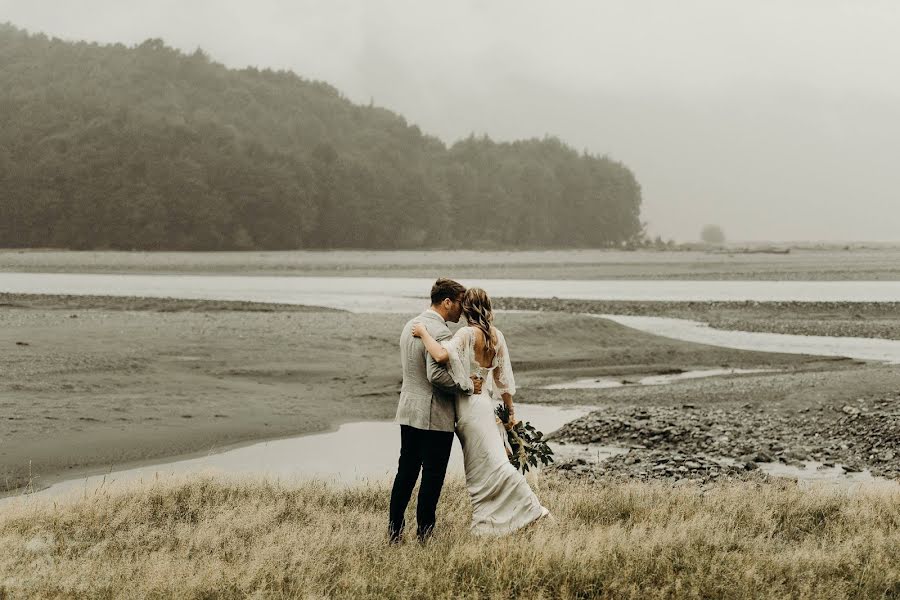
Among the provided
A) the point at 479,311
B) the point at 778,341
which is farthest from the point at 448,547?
the point at 778,341

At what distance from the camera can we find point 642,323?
3619 centimetres

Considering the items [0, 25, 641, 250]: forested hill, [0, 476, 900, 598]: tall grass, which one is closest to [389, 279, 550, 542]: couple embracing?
[0, 476, 900, 598]: tall grass

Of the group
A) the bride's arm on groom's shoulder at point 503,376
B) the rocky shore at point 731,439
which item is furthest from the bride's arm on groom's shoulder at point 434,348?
the rocky shore at point 731,439

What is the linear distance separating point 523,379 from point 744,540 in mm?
14617

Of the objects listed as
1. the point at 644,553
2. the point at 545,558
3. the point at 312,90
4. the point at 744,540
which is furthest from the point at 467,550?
the point at 312,90

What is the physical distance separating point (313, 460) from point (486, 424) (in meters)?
7.19

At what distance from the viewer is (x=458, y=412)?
28.1ft

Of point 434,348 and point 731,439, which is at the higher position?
point 434,348

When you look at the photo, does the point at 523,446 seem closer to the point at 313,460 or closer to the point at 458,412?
the point at 458,412

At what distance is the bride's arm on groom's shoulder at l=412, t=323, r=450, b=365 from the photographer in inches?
313

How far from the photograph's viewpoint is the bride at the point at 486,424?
8.18m

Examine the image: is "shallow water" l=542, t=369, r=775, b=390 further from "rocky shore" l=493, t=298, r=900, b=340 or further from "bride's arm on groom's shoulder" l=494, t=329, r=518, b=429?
"bride's arm on groom's shoulder" l=494, t=329, r=518, b=429

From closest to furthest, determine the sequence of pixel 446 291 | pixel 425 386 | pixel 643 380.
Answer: pixel 446 291 < pixel 425 386 < pixel 643 380

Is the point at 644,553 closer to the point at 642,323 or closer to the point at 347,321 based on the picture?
the point at 347,321
